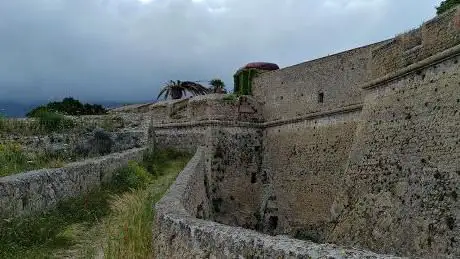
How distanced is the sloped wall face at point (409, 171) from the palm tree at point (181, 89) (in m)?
20.6

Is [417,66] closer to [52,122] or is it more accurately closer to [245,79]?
[52,122]

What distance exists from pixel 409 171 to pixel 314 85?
27.2ft

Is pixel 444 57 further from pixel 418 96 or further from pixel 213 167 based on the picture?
pixel 213 167

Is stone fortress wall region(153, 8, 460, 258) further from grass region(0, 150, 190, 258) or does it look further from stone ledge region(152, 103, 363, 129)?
grass region(0, 150, 190, 258)

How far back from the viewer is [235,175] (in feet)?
67.6

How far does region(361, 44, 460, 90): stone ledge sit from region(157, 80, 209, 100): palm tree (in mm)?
20535

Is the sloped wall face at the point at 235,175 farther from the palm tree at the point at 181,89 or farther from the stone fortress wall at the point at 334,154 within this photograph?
the palm tree at the point at 181,89

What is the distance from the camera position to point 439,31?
392 inches

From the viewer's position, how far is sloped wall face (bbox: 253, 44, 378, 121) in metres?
16.0

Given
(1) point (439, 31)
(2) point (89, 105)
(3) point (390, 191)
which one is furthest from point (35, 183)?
(2) point (89, 105)

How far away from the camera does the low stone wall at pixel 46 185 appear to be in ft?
23.9

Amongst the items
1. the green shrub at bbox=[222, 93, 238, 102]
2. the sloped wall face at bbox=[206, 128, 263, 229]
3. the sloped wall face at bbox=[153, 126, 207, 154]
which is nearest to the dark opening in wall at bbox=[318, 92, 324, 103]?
the sloped wall face at bbox=[206, 128, 263, 229]

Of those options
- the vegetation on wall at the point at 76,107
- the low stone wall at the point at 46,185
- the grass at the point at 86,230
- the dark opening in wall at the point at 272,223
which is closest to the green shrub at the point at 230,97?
the dark opening in wall at the point at 272,223

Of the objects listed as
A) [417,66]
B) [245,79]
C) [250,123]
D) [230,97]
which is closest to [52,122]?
[230,97]
